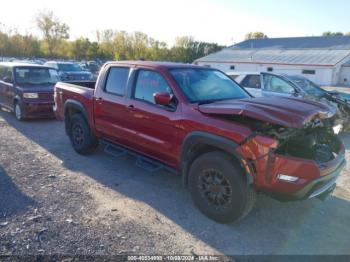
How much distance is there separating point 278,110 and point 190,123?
109 cm

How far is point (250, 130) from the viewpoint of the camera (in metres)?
3.39

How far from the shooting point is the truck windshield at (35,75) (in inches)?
378

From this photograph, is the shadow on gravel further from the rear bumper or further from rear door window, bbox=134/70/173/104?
the rear bumper

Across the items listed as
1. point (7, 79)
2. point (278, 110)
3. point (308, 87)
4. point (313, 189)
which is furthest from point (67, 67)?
point (313, 189)

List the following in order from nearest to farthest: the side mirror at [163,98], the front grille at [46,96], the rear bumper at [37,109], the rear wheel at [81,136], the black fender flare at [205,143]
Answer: the black fender flare at [205,143]
the side mirror at [163,98]
the rear wheel at [81,136]
the rear bumper at [37,109]
the front grille at [46,96]

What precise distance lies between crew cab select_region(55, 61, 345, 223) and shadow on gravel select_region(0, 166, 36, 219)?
5.45 ft

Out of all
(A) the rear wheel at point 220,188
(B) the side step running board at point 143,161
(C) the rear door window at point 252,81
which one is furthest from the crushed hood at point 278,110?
(C) the rear door window at point 252,81

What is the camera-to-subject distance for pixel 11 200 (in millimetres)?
4250

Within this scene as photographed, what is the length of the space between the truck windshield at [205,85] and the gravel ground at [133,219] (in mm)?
1509

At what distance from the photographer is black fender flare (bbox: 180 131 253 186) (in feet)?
11.4

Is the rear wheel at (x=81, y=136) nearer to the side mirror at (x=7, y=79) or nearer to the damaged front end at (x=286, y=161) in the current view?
the damaged front end at (x=286, y=161)

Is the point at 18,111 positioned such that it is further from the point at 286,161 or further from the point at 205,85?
the point at 286,161

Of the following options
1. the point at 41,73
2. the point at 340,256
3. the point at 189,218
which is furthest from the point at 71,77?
the point at 340,256

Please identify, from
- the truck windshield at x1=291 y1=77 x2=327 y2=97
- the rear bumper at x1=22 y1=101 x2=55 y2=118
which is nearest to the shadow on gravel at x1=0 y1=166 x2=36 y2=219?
the rear bumper at x1=22 y1=101 x2=55 y2=118
